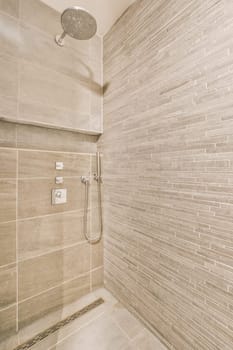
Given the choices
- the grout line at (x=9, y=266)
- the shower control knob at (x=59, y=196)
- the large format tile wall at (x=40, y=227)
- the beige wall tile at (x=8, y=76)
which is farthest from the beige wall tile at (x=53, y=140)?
the grout line at (x=9, y=266)

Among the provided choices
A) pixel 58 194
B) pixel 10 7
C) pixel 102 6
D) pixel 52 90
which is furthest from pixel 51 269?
pixel 102 6

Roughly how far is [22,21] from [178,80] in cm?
121

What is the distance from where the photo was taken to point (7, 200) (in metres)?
1.23

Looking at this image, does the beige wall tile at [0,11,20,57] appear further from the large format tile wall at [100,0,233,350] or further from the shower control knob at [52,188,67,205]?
the shower control knob at [52,188,67,205]

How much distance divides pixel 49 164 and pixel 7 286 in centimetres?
90

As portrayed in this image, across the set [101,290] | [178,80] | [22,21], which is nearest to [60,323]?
[101,290]

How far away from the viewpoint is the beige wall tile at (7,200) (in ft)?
3.97

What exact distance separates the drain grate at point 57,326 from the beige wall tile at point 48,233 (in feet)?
1.72

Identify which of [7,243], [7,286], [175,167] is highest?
[175,167]

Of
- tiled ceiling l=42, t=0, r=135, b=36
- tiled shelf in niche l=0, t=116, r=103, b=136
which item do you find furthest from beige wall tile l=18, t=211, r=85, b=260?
tiled ceiling l=42, t=0, r=135, b=36

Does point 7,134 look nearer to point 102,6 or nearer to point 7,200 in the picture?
point 7,200

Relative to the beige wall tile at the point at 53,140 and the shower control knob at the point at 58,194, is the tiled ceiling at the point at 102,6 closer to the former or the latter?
the beige wall tile at the point at 53,140

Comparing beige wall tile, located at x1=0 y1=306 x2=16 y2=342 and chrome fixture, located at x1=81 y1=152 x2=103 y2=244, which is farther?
chrome fixture, located at x1=81 y1=152 x2=103 y2=244

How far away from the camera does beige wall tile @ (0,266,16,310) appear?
1.21 metres
